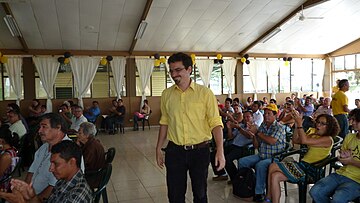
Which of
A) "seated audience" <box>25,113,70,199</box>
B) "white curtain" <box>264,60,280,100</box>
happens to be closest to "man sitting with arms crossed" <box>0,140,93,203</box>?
"seated audience" <box>25,113,70,199</box>

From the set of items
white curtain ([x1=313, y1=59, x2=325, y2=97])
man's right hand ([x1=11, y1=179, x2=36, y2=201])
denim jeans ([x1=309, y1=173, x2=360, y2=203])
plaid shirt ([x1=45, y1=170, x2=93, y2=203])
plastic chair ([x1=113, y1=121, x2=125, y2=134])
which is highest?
white curtain ([x1=313, y1=59, x2=325, y2=97])

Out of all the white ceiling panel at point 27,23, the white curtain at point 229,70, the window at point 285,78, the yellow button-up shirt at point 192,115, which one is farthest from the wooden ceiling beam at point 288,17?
the white ceiling panel at point 27,23

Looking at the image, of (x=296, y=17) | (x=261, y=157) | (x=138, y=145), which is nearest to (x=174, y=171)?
(x=261, y=157)

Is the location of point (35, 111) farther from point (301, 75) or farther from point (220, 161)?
point (301, 75)

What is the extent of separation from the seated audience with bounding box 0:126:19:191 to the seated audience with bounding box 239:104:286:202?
8.20 feet

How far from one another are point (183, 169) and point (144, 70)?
8.82m

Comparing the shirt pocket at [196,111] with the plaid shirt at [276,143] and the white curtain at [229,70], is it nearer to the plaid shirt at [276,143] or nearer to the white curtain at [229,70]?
the plaid shirt at [276,143]

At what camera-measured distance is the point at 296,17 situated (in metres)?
8.69

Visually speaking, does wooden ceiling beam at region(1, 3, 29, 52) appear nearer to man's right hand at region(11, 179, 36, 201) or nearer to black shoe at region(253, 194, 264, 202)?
man's right hand at region(11, 179, 36, 201)

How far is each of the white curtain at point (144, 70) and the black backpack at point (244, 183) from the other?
7.66 meters

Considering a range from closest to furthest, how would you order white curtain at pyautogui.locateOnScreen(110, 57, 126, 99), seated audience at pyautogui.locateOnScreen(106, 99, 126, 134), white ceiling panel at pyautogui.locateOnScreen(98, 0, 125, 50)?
white ceiling panel at pyautogui.locateOnScreen(98, 0, 125, 50)
seated audience at pyautogui.locateOnScreen(106, 99, 126, 134)
white curtain at pyautogui.locateOnScreen(110, 57, 126, 99)

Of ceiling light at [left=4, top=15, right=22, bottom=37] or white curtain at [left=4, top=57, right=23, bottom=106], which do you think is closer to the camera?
ceiling light at [left=4, top=15, right=22, bottom=37]

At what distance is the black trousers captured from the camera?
2.14 metres

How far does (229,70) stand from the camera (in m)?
11.7
